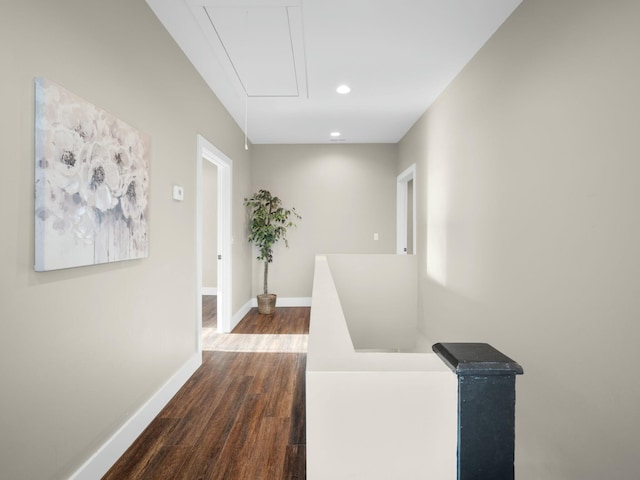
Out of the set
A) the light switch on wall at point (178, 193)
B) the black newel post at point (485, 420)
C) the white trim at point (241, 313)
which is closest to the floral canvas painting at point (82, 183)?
the light switch on wall at point (178, 193)

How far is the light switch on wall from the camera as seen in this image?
2436mm

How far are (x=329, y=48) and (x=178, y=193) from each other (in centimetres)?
154

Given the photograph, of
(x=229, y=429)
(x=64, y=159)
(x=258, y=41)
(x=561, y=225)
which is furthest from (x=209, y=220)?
(x=561, y=225)

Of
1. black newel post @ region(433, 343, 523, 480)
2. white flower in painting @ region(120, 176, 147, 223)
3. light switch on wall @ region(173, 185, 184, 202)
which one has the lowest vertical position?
black newel post @ region(433, 343, 523, 480)

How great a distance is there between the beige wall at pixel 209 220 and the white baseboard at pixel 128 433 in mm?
3866

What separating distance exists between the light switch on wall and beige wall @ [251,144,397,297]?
274cm

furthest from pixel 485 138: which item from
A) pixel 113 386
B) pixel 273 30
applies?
pixel 113 386

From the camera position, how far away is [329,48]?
246 centimetres

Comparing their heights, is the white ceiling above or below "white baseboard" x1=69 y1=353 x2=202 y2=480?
above

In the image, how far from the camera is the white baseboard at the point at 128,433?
1546mm

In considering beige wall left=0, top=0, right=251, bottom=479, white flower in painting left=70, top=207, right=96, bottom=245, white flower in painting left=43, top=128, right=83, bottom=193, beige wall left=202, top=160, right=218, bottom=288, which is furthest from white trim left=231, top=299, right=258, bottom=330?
white flower in painting left=43, top=128, right=83, bottom=193

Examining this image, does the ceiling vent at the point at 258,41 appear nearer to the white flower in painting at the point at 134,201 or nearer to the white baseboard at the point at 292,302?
the white flower in painting at the point at 134,201

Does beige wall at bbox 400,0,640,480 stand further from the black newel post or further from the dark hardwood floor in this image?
the dark hardwood floor

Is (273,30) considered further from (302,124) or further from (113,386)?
(113,386)
